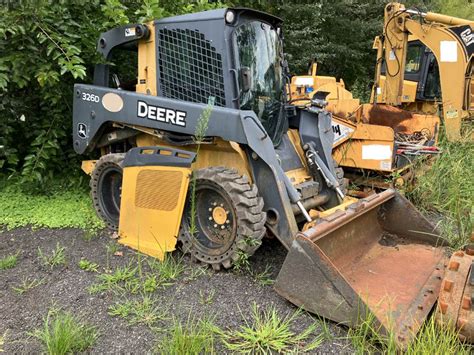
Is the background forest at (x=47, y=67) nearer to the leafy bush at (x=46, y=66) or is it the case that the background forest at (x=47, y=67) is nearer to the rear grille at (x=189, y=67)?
the leafy bush at (x=46, y=66)

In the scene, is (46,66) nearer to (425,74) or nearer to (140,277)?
(140,277)

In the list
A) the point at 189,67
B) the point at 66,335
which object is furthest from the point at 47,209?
the point at 66,335

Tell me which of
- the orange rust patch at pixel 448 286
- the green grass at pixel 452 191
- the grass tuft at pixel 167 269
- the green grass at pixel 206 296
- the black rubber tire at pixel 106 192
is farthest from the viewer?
the black rubber tire at pixel 106 192

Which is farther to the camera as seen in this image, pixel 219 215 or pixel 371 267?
pixel 219 215

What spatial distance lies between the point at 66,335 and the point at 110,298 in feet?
1.98

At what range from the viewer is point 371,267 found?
10.8 ft

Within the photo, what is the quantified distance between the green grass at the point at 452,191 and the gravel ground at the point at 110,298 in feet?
4.98

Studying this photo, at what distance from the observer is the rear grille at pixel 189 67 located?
365cm

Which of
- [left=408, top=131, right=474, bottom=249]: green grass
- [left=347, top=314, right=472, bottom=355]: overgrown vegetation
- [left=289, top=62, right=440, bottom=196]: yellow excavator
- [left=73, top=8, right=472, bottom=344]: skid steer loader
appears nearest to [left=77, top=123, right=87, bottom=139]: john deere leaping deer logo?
[left=73, top=8, right=472, bottom=344]: skid steer loader

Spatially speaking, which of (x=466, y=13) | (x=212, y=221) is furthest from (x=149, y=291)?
(x=466, y=13)

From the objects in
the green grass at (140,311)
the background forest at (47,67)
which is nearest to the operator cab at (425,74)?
the background forest at (47,67)

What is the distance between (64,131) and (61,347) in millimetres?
3512

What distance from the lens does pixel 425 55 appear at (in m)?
8.28

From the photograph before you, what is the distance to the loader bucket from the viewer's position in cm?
252
